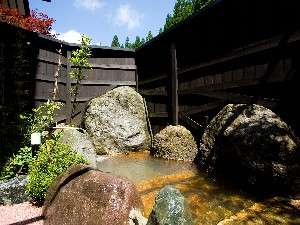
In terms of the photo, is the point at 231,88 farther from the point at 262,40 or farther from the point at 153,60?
the point at 153,60

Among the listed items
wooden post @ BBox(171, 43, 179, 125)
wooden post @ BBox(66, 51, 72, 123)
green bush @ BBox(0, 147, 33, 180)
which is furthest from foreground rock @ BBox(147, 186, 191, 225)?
wooden post @ BBox(66, 51, 72, 123)

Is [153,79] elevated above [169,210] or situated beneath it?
elevated above

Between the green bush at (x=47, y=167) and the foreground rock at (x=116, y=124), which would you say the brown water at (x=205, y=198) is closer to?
the green bush at (x=47, y=167)

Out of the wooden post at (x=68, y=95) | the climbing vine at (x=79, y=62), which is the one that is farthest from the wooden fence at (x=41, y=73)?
the climbing vine at (x=79, y=62)

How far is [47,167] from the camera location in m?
7.20

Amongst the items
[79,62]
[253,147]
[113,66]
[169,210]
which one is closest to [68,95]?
[79,62]

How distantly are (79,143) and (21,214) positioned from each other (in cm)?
295

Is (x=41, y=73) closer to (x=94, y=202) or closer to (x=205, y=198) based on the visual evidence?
(x=94, y=202)

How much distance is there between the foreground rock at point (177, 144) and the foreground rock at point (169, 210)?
6.14 metres

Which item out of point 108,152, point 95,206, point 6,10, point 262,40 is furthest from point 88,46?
point 95,206

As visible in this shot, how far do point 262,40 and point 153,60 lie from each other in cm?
635

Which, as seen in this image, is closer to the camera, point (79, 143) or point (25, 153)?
point (25, 153)

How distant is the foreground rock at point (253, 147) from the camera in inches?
261

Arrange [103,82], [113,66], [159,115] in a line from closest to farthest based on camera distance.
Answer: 1. [159,115]
2. [103,82]
3. [113,66]
